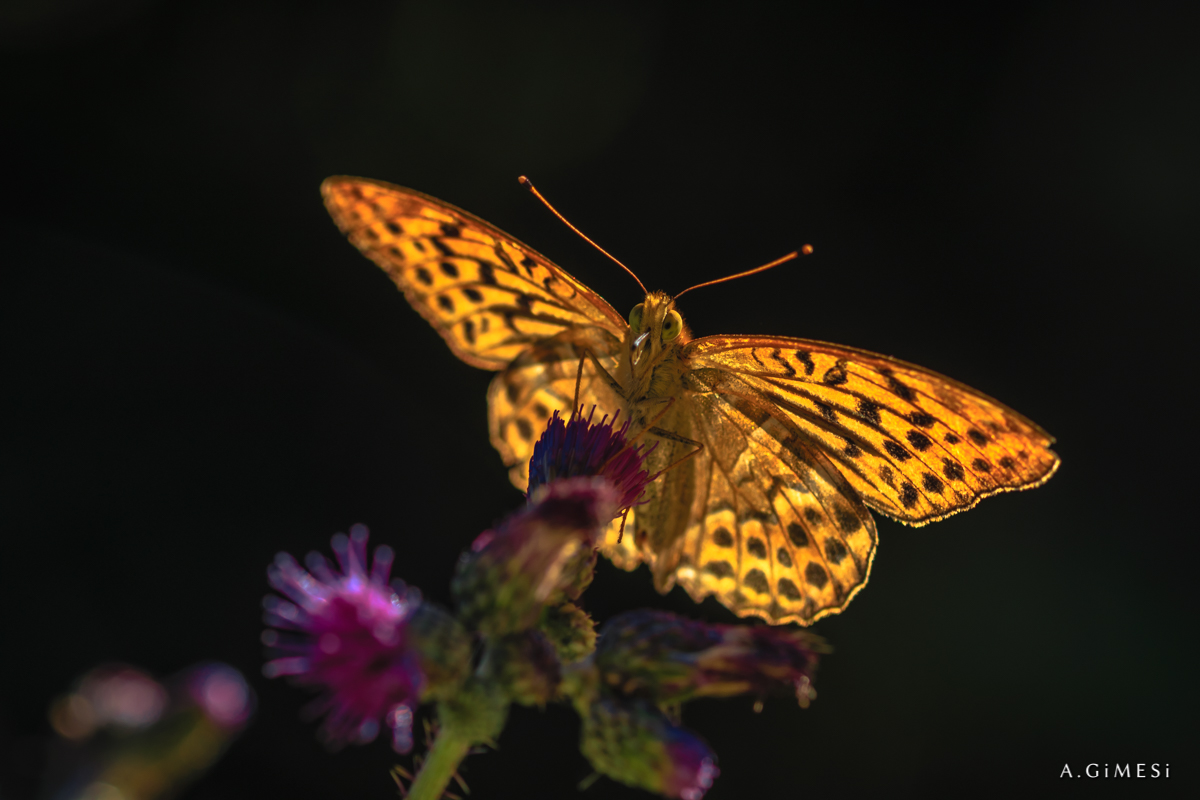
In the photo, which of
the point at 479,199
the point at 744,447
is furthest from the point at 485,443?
the point at 744,447

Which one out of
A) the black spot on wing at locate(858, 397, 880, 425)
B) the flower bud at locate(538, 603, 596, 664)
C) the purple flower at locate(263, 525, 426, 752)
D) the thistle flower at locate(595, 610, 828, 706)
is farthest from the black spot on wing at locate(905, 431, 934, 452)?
the purple flower at locate(263, 525, 426, 752)

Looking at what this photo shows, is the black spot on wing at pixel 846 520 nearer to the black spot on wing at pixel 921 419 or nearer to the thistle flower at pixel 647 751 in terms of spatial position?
the black spot on wing at pixel 921 419

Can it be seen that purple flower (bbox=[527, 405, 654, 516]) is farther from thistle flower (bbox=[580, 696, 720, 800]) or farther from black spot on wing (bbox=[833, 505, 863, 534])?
black spot on wing (bbox=[833, 505, 863, 534])

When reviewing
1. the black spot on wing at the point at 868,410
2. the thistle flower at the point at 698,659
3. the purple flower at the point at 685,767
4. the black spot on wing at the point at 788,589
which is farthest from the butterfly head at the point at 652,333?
the purple flower at the point at 685,767

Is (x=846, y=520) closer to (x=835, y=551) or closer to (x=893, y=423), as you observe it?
(x=835, y=551)

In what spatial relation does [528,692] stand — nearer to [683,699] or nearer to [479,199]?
[683,699]

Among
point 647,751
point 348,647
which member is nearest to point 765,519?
point 647,751

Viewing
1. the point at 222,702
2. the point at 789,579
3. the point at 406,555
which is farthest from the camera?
the point at 406,555
